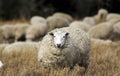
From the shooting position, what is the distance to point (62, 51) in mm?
9391

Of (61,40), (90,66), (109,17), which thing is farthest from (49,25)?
(61,40)

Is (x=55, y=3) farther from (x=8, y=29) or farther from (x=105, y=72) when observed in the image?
(x=105, y=72)

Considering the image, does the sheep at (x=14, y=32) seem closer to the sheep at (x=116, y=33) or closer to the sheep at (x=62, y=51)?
the sheep at (x=116, y=33)

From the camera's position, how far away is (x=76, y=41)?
9977mm

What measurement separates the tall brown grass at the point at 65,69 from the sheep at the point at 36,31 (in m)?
4.59

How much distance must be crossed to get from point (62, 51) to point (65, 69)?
0.46m

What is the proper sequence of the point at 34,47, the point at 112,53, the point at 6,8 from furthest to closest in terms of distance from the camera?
the point at 6,8 → the point at 34,47 → the point at 112,53

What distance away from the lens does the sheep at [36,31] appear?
18.7 m

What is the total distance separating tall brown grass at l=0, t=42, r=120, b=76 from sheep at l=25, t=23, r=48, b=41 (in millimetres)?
4590

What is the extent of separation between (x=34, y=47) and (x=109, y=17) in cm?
869

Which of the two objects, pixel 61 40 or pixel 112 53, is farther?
pixel 112 53

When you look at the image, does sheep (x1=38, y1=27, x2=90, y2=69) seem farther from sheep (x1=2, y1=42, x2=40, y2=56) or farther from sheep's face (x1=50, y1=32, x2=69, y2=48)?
sheep (x1=2, y1=42, x2=40, y2=56)

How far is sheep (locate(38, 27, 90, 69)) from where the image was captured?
9359 mm

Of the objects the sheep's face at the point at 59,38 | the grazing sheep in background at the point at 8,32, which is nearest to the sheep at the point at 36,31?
the grazing sheep in background at the point at 8,32
